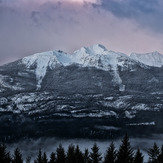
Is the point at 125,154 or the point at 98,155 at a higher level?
the point at 125,154

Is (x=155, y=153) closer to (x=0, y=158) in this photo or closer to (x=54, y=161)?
(x=54, y=161)

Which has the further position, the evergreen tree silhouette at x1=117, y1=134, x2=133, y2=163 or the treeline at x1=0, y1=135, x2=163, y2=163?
the treeline at x1=0, y1=135, x2=163, y2=163

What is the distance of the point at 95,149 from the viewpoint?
145m

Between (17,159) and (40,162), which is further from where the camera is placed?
(40,162)

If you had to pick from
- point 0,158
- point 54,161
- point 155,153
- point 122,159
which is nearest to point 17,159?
point 54,161

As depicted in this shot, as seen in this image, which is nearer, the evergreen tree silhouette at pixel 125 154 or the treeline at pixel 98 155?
the evergreen tree silhouette at pixel 125 154

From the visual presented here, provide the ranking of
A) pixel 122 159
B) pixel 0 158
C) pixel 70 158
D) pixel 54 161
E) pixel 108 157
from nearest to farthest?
pixel 0 158 → pixel 122 159 → pixel 108 157 → pixel 70 158 → pixel 54 161

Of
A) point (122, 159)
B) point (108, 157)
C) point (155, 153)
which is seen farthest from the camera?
point (155, 153)

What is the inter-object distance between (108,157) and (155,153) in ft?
213

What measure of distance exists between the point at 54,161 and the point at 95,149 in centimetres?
1783

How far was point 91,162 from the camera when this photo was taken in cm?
14675

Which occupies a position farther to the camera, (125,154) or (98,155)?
(98,155)

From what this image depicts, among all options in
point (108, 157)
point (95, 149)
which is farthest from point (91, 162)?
point (108, 157)

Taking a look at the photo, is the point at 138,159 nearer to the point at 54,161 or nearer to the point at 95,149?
the point at 95,149
